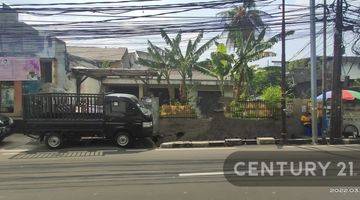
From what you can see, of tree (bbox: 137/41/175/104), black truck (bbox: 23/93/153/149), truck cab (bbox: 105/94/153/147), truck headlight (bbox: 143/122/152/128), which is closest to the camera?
black truck (bbox: 23/93/153/149)

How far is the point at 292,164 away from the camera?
1350 cm

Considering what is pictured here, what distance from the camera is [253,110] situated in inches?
944

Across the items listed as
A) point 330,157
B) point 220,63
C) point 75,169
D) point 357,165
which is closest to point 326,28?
point 220,63

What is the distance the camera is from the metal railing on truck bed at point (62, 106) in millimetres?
20173

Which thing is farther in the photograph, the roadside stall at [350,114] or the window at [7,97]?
the window at [7,97]

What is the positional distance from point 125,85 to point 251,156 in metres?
23.3

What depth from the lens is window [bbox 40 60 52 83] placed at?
2828cm

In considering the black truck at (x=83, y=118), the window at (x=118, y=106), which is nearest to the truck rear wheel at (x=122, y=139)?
the black truck at (x=83, y=118)

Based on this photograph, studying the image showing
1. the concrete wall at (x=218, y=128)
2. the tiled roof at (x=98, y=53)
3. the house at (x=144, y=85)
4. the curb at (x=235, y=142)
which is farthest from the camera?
the tiled roof at (x=98, y=53)

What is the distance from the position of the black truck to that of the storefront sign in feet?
21.6

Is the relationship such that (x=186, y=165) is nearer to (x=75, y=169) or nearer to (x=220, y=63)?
(x=75, y=169)

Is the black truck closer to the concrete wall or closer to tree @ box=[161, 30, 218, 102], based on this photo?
the concrete wall

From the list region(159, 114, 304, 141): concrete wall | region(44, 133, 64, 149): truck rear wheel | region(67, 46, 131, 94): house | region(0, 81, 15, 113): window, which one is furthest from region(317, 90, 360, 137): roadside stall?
region(67, 46, 131, 94): house

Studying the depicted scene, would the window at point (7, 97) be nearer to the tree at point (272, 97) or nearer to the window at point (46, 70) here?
the window at point (46, 70)
